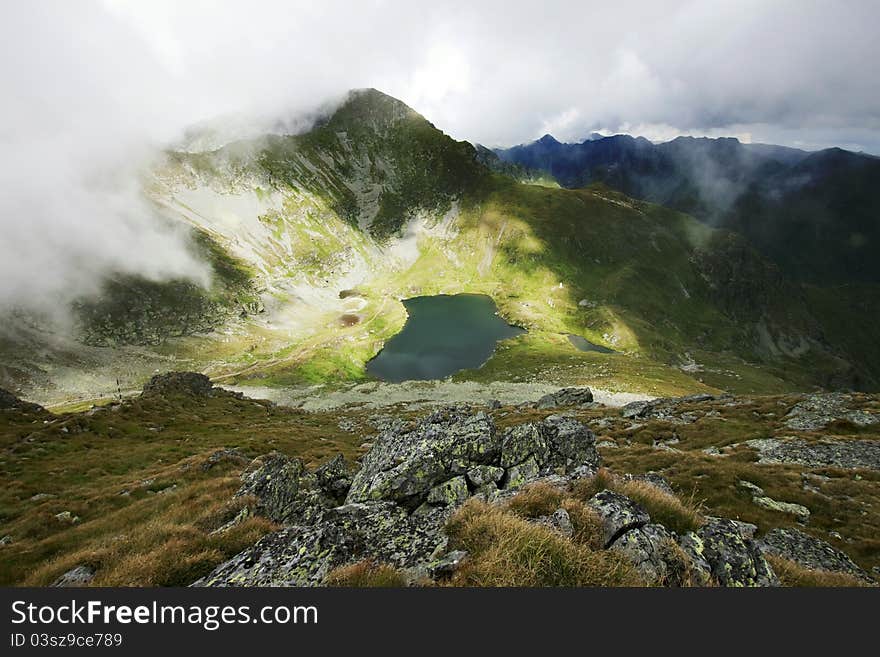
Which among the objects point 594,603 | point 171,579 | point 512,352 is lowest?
point 512,352

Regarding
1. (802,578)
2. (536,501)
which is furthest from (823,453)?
(536,501)

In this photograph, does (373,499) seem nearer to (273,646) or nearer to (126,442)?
(273,646)

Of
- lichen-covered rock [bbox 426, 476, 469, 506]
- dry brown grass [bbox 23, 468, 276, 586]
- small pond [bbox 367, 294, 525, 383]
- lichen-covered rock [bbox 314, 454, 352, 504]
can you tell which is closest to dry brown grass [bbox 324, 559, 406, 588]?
dry brown grass [bbox 23, 468, 276, 586]

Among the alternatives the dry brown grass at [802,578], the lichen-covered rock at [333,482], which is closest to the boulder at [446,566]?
the dry brown grass at [802,578]

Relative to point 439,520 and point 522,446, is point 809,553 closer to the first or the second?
point 522,446

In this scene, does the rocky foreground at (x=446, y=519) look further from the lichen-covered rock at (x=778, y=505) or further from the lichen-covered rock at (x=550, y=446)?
the lichen-covered rock at (x=778, y=505)

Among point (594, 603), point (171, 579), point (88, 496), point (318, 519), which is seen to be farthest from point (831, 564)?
point (88, 496)
